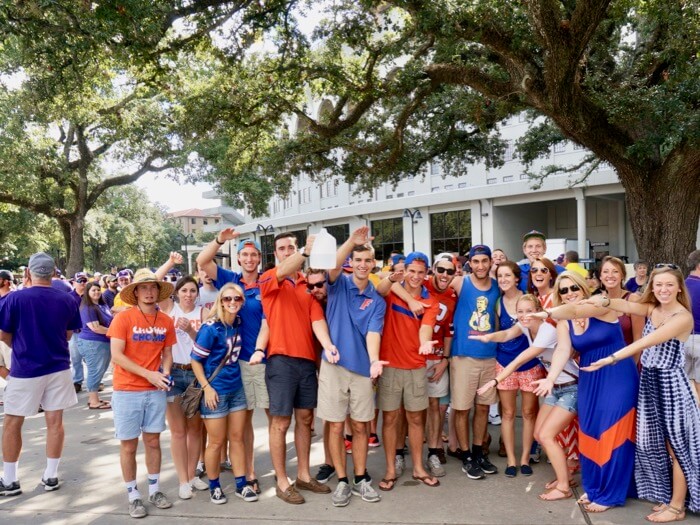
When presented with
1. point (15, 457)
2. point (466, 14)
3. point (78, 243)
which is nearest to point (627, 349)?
point (15, 457)

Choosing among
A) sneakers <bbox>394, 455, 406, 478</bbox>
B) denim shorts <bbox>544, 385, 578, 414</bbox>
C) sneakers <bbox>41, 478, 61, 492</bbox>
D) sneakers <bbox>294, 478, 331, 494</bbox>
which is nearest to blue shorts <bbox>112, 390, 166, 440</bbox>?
sneakers <bbox>41, 478, 61, 492</bbox>

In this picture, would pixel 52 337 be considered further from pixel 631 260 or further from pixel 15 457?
pixel 631 260

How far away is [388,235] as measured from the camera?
115 feet

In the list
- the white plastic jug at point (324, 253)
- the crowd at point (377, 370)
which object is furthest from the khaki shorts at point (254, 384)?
the white plastic jug at point (324, 253)

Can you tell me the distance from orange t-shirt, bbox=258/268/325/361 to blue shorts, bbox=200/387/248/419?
0.40 m

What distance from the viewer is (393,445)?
15.6 ft

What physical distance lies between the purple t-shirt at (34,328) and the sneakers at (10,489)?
91 cm

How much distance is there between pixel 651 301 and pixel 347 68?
944cm

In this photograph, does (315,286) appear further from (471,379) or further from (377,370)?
(471,379)

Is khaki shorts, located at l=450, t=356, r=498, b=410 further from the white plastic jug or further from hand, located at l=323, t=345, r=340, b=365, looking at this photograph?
the white plastic jug

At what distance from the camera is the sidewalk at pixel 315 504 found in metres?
4.11

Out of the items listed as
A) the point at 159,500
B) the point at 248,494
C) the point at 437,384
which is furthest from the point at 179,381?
the point at 437,384

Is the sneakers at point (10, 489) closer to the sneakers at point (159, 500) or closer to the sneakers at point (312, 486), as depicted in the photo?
the sneakers at point (159, 500)

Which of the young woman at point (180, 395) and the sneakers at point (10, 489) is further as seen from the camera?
the sneakers at point (10, 489)
